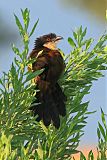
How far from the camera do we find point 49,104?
170 cm

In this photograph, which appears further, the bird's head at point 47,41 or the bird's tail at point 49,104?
the bird's head at point 47,41

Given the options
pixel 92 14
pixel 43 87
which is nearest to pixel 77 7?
pixel 92 14

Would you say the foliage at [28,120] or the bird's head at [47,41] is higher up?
the bird's head at [47,41]

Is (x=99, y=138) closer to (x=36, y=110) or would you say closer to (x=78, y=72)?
(x=78, y=72)

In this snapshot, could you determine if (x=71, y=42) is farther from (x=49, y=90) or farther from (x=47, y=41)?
(x=47, y=41)

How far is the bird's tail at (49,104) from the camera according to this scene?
1.48 m

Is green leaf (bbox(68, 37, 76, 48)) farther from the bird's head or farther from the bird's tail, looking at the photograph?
the bird's head

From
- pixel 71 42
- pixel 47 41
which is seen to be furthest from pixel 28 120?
pixel 47 41

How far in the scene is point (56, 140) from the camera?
109 centimetres

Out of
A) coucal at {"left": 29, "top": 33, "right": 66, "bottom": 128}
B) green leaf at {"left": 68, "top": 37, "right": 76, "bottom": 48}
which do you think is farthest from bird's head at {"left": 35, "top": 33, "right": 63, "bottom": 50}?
green leaf at {"left": 68, "top": 37, "right": 76, "bottom": 48}

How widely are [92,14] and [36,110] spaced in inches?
583

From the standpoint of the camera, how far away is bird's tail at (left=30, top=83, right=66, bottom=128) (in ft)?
4.85

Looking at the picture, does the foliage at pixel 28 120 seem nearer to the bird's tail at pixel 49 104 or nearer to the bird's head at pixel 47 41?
the bird's tail at pixel 49 104

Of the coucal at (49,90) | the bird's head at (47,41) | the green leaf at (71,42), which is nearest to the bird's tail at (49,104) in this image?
the coucal at (49,90)
